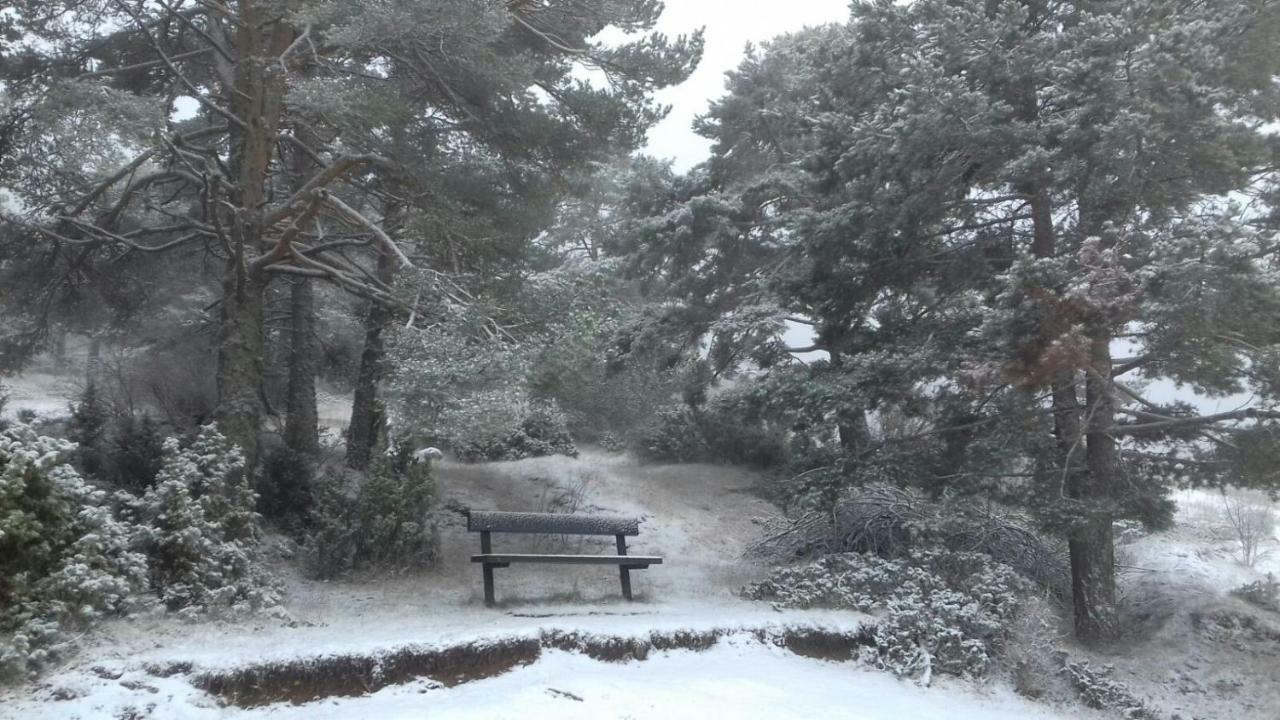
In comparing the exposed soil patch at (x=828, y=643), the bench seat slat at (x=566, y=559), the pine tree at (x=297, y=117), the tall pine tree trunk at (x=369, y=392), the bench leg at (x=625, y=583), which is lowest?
the exposed soil patch at (x=828, y=643)

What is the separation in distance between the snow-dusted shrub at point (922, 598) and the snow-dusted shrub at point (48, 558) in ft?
19.2

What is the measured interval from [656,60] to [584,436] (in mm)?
9544

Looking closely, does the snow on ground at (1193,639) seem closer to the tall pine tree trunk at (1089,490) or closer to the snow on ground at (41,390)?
the tall pine tree trunk at (1089,490)

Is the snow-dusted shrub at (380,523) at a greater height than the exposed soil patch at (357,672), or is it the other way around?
the snow-dusted shrub at (380,523)

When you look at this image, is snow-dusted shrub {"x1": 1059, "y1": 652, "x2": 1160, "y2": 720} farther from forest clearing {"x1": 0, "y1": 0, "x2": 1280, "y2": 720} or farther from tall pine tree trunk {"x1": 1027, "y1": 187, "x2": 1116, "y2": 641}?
tall pine tree trunk {"x1": 1027, "y1": 187, "x2": 1116, "y2": 641}

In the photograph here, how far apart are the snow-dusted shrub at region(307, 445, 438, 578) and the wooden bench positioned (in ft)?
3.10

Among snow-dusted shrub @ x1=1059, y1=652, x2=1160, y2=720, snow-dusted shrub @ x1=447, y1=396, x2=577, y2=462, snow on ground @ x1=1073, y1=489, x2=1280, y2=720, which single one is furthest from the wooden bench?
snow on ground @ x1=1073, y1=489, x2=1280, y2=720

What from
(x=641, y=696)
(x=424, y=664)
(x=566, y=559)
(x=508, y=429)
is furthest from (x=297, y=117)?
(x=641, y=696)

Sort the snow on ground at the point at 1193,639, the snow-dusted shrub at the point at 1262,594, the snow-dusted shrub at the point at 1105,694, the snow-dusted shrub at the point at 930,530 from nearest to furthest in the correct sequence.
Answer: the snow-dusted shrub at the point at 1105,694, the snow on ground at the point at 1193,639, the snow-dusted shrub at the point at 930,530, the snow-dusted shrub at the point at 1262,594

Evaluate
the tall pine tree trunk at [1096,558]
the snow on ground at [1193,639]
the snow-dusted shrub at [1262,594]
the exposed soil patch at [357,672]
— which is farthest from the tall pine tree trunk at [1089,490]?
the exposed soil patch at [357,672]

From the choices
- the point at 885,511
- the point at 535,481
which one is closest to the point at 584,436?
the point at 535,481

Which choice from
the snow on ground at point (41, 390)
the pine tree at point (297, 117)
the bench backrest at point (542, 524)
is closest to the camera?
the bench backrest at point (542, 524)

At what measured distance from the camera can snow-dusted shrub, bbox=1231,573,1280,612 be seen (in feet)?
33.6

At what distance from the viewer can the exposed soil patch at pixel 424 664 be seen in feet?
17.6
